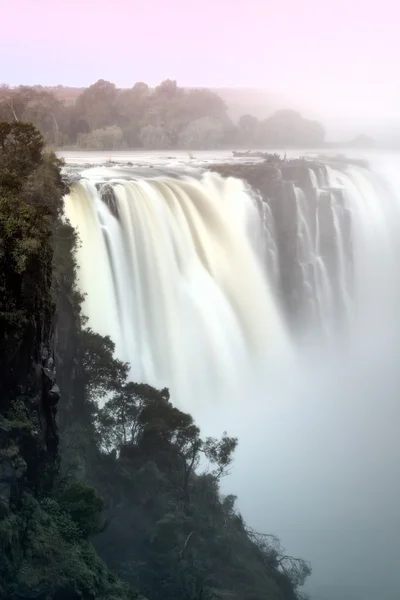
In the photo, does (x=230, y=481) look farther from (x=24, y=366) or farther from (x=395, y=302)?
(x=395, y=302)

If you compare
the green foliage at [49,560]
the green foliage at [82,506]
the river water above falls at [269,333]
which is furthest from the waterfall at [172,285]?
the green foliage at [49,560]

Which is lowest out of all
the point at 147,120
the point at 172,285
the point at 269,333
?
the point at 269,333

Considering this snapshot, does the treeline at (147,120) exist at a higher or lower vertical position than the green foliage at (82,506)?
higher

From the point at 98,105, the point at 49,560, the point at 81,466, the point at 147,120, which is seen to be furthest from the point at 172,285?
the point at 147,120

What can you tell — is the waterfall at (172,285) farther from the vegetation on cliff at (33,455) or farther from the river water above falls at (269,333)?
the vegetation on cliff at (33,455)

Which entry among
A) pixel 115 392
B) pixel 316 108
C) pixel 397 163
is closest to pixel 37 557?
pixel 115 392

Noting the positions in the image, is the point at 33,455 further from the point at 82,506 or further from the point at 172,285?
the point at 172,285
